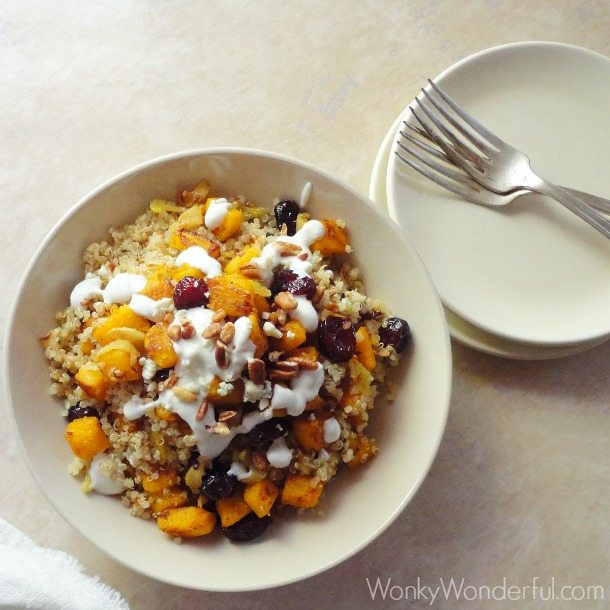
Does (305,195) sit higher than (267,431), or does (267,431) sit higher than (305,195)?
(305,195)

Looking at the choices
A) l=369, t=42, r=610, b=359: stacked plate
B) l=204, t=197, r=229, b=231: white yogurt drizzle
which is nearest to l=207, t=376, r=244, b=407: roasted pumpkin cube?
l=204, t=197, r=229, b=231: white yogurt drizzle

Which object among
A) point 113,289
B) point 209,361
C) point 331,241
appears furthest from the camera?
point 331,241

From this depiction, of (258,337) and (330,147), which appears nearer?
(258,337)

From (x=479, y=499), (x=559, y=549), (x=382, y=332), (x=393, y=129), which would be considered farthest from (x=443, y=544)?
(x=393, y=129)

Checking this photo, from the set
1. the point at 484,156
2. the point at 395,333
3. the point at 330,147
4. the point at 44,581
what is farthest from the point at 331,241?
the point at 44,581

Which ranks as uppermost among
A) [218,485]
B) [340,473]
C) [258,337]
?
[258,337]

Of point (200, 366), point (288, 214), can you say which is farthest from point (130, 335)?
point (288, 214)

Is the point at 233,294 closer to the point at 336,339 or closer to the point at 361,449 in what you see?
the point at 336,339

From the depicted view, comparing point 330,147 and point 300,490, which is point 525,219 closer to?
point 330,147

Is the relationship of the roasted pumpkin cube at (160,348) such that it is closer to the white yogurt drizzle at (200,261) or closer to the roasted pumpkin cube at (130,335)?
the roasted pumpkin cube at (130,335)

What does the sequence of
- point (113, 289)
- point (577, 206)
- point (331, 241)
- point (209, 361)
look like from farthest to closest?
point (577, 206), point (331, 241), point (113, 289), point (209, 361)
